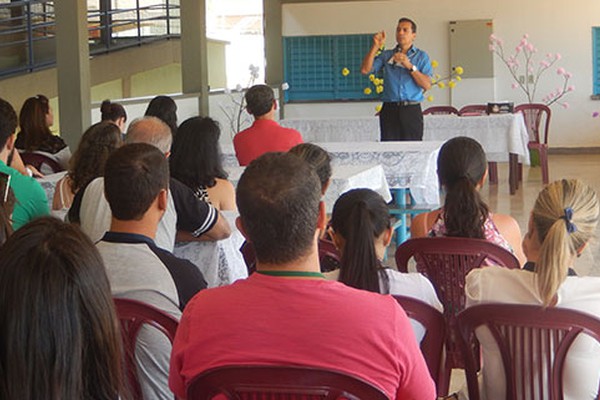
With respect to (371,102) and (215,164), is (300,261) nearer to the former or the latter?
(215,164)

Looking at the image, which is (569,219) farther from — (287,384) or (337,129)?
(337,129)

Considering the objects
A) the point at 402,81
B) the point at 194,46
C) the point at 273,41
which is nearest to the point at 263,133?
the point at 402,81

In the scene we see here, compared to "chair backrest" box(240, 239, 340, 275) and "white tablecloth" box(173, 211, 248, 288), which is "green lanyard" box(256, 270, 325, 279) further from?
"white tablecloth" box(173, 211, 248, 288)

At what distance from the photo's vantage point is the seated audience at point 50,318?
1.31m

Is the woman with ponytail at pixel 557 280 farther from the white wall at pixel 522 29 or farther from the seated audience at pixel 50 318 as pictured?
the white wall at pixel 522 29

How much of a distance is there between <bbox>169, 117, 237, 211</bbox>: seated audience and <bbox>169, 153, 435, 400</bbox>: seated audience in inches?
80.4

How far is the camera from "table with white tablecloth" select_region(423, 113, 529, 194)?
948cm

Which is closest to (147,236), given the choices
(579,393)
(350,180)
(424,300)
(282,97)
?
(424,300)

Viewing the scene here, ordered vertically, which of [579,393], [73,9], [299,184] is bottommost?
[579,393]

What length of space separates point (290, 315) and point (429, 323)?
849mm

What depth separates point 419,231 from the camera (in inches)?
154

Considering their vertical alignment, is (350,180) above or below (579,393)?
above

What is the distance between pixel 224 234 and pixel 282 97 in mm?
10309

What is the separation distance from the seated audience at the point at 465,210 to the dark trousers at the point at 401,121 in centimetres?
418
